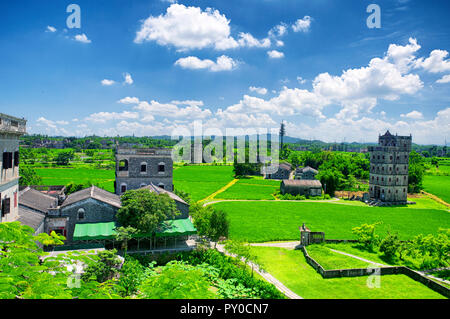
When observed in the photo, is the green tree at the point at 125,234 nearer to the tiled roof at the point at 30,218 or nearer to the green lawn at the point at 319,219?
the tiled roof at the point at 30,218

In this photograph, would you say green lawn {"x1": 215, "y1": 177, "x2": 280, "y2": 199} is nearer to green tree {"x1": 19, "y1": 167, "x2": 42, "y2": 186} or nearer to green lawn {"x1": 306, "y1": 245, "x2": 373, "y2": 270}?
green lawn {"x1": 306, "y1": 245, "x2": 373, "y2": 270}

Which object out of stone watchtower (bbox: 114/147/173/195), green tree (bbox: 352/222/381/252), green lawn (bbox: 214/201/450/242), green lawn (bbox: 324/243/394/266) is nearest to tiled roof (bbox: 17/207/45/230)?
stone watchtower (bbox: 114/147/173/195)

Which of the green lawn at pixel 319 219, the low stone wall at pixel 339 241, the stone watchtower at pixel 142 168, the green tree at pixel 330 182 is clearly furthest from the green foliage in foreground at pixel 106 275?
the green tree at pixel 330 182

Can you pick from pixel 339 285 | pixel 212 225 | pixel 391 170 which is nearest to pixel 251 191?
pixel 391 170

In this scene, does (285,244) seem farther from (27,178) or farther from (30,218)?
(27,178)

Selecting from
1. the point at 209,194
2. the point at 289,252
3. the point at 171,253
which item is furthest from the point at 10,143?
the point at 209,194
